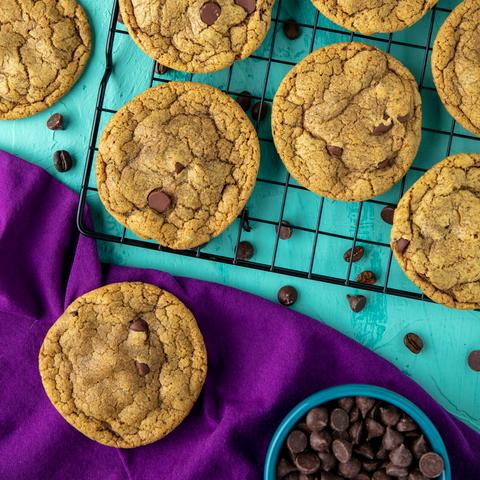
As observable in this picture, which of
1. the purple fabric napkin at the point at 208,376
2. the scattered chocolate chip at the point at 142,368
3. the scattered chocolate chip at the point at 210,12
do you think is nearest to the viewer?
the scattered chocolate chip at the point at 210,12

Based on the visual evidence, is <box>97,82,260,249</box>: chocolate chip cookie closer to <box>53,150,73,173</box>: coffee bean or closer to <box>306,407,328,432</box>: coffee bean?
<box>53,150,73,173</box>: coffee bean

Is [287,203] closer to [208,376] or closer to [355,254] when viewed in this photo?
[355,254]

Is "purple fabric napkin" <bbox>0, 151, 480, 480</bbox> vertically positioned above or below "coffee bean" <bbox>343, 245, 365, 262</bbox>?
below

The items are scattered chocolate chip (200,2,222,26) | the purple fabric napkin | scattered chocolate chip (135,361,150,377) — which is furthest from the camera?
the purple fabric napkin

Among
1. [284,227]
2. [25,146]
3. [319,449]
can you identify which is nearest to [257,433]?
[319,449]

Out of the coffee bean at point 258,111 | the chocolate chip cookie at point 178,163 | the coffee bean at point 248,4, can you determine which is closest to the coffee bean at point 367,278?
the chocolate chip cookie at point 178,163

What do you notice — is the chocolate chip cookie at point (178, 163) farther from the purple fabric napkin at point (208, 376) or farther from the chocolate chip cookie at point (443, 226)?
the chocolate chip cookie at point (443, 226)

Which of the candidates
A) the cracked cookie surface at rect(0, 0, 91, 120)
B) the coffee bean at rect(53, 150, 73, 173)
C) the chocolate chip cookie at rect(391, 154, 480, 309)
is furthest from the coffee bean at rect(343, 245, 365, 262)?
the cracked cookie surface at rect(0, 0, 91, 120)

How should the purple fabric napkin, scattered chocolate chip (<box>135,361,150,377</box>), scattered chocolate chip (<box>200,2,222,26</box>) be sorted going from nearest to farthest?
scattered chocolate chip (<box>200,2,222,26</box>) < scattered chocolate chip (<box>135,361,150,377</box>) < the purple fabric napkin

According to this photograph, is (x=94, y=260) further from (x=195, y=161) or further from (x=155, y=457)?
(x=155, y=457)
